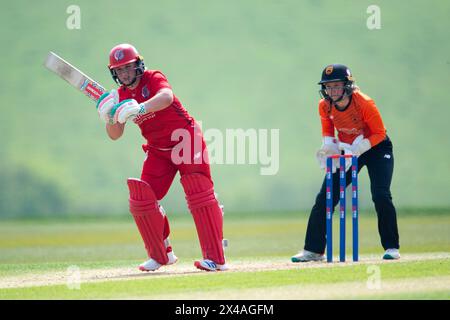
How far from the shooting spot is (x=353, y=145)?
7.59 meters

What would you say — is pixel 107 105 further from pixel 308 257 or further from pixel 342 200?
pixel 308 257

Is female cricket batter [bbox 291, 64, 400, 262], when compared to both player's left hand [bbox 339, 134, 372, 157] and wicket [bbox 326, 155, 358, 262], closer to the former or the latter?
player's left hand [bbox 339, 134, 372, 157]

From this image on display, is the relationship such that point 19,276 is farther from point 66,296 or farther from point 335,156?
point 335,156

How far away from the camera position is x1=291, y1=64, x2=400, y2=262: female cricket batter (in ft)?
24.7

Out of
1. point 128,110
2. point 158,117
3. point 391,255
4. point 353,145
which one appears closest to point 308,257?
point 391,255

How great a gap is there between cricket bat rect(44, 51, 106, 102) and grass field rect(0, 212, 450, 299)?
1287mm

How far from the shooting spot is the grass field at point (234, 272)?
584cm

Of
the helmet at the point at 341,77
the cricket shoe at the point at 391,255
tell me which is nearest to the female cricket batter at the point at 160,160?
the helmet at the point at 341,77

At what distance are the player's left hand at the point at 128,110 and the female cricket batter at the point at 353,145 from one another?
1506mm

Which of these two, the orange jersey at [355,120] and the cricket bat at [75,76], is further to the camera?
the orange jersey at [355,120]

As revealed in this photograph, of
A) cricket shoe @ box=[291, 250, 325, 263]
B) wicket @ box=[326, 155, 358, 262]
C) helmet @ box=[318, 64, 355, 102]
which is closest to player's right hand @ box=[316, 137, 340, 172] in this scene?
wicket @ box=[326, 155, 358, 262]

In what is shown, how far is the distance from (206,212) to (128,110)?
35.9 inches

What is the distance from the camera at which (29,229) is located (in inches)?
537

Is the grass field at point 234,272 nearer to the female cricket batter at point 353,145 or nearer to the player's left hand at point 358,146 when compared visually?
the female cricket batter at point 353,145
